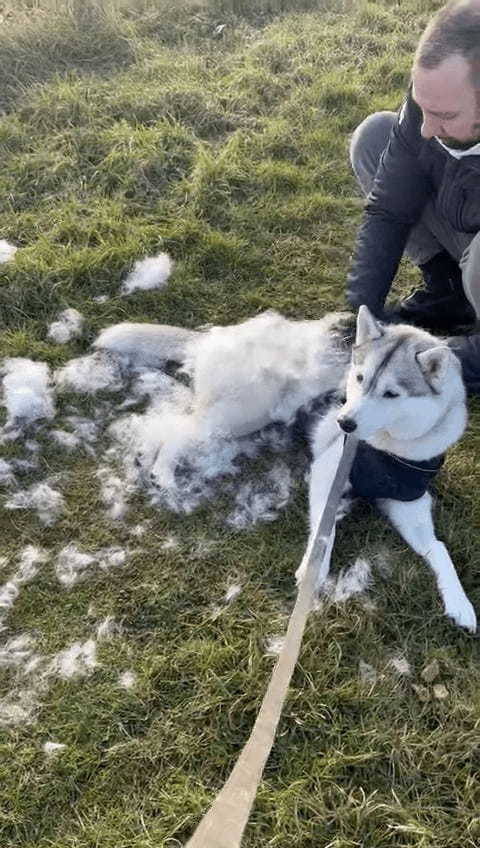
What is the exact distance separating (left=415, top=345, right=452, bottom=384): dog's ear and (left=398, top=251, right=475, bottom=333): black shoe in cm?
120

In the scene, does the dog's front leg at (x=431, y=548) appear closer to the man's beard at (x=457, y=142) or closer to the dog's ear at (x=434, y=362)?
the dog's ear at (x=434, y=362)

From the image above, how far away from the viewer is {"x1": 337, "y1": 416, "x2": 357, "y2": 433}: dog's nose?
8.72 feet

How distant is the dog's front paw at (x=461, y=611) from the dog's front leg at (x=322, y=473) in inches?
19.9

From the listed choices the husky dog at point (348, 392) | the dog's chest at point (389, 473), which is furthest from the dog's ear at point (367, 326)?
the dog's chest at point (389, 473)

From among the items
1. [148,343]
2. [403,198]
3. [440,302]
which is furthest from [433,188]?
[148,343]

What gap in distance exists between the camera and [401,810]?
2.39 m

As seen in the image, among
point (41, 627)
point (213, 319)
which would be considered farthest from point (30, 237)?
point (41, 627)

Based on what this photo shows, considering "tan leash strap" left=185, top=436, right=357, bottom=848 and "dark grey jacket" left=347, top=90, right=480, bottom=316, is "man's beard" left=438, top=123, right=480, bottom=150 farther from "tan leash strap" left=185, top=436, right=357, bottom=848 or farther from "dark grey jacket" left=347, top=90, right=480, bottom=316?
"tan leash strap" left=185, top=436, right=357, bottom=848

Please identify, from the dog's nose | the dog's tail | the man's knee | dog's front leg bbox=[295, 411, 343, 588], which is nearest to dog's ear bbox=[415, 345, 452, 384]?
the dog's nose

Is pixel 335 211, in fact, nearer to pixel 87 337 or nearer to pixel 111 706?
pixel 87 337

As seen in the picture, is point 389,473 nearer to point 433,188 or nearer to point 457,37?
point 433,188

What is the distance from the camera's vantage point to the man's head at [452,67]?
2604 mm

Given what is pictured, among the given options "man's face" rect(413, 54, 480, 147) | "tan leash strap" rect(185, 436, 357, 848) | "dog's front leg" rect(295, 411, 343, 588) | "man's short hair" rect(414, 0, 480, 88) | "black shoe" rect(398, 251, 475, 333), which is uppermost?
"man's short hair" rect(414, 0, 480, 88)

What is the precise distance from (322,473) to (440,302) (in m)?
1.35
